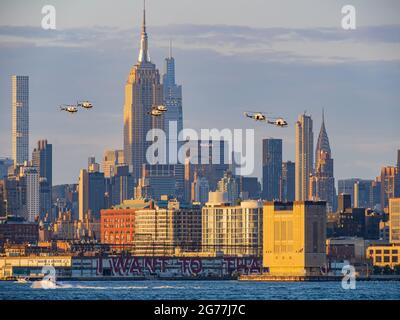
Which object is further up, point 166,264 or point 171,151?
point 171,151

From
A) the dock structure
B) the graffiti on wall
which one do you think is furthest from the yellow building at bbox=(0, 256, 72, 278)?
the dock structure

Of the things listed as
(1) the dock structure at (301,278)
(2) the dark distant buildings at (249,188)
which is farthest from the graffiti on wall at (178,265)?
(2) the dark distant buildings at (249,188)

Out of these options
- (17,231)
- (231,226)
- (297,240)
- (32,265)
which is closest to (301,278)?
(297,240)

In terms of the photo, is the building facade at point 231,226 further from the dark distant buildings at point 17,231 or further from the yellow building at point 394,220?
the dark distant buildings at point 17,231
